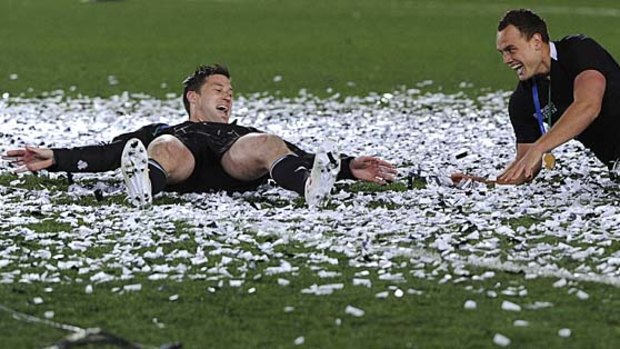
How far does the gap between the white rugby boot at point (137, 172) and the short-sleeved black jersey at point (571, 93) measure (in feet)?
7.77

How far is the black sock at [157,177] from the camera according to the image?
8336mm

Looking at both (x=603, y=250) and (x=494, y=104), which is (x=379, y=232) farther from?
(x=494, y=104)

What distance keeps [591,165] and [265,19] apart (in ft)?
63.4

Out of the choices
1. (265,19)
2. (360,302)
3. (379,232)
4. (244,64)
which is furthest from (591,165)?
(265,19)

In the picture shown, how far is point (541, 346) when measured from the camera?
527cm

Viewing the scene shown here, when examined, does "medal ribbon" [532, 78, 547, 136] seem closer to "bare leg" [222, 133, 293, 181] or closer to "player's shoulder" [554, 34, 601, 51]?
"player's shoulder" [554, 34, 601, 51]

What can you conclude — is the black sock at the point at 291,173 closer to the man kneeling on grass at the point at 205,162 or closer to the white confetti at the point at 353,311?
the man kneeling on grass at the point at 205,162


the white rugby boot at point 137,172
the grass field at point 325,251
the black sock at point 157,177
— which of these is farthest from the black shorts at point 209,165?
the white rugby boot at point 137,172

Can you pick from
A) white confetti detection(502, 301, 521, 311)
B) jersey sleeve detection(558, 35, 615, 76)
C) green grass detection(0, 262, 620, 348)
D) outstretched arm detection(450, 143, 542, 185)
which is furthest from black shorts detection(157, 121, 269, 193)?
white confetti detection(502, 301, 521, 311)

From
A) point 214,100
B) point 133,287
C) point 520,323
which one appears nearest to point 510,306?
point 520,323

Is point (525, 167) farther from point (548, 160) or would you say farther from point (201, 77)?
point (201, 77)

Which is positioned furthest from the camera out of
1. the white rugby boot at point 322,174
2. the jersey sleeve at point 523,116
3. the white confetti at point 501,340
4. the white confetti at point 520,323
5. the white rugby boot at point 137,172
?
the jersey sleeve at point 523,116

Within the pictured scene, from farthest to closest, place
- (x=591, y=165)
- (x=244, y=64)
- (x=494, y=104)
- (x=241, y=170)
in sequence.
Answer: (x=244, y=64), (x=494, y=104), (x=591, y=165), (x=241, y=170)

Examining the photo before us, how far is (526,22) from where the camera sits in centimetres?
862
